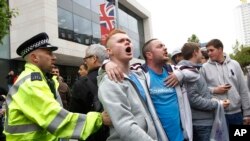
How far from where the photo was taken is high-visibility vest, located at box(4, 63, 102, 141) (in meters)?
2.65

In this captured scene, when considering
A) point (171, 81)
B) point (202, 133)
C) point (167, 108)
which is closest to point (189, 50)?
point (202, 133)

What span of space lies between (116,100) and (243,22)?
13470 centimetres

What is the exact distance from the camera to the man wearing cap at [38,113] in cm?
265

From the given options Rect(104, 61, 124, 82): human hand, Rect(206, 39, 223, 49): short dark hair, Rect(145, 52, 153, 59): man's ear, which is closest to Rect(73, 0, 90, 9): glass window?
Rect(206, 39, 223, 49): short dark hair

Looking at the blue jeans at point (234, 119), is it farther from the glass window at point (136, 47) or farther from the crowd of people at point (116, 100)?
the glass window at point (136, 47)

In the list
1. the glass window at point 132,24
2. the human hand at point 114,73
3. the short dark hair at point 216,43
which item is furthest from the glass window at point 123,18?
the human hand at point 114,73

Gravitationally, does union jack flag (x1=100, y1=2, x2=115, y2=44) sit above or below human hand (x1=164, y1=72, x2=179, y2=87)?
above

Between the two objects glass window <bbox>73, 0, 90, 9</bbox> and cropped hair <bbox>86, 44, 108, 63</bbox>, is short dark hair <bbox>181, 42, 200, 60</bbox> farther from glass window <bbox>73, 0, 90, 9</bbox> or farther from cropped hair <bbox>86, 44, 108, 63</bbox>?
glass window <bbox>73, 0, 90, 9</bbox>

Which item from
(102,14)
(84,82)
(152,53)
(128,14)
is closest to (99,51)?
(84,82)

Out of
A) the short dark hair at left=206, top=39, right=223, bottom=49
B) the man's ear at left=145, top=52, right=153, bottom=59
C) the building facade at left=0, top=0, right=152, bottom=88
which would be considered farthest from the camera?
the building facade at left=0, top=0, right=152, bottom=88

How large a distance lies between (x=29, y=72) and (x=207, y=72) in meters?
2.99

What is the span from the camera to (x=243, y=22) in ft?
422

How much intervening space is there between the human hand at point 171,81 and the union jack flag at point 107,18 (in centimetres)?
400

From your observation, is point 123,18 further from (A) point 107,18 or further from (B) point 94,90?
(B) point 94,90
